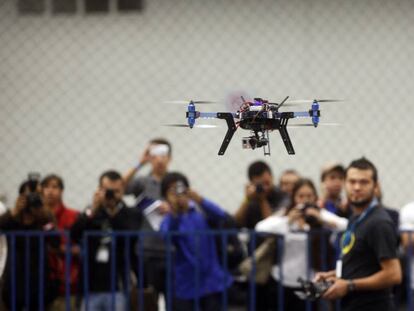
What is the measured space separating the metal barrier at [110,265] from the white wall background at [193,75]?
43.1 inches

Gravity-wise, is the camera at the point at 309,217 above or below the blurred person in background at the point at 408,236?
above

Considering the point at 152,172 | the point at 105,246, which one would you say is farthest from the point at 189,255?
the point at 152,172

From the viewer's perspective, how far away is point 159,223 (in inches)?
314

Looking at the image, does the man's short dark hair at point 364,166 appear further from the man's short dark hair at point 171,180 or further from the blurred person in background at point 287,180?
the blurred person in background at point 287,180

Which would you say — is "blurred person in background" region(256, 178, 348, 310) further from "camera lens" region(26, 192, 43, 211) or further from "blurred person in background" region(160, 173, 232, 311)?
"camera lens" region(26, 192, 43, 211)

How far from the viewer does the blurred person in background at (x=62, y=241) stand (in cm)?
762

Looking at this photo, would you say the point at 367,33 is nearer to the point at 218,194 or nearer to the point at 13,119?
the point at 218,194

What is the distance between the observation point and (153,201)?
26.4 feet

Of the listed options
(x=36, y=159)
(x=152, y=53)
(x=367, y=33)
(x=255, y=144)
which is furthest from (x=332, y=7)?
(x=255, y=144)

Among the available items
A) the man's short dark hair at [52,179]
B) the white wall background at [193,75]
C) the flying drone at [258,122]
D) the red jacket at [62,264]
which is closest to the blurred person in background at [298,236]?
the white wall background at [193,75]

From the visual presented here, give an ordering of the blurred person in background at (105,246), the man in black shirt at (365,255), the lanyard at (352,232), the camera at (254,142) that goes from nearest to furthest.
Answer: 1. the camera at (254,142)
2. the man in black shirt at (365,255)
3. the lanyard at (352,232)
4. the blurred person in background at (105,246)

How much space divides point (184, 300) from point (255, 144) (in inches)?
188

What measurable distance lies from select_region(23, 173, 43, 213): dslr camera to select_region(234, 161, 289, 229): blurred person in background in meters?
1.49

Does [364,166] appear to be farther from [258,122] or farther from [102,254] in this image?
[258,122]
